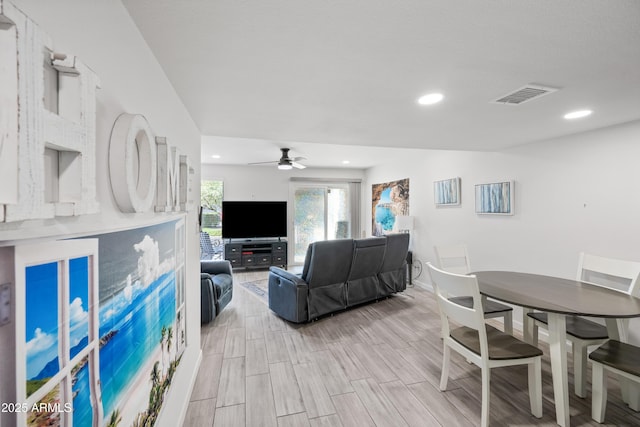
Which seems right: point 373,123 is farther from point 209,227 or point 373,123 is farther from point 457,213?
point 209,227

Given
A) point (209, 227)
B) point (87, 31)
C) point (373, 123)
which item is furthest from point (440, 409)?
point (209, 227)

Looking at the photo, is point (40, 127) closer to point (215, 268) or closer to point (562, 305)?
point (562, 305)

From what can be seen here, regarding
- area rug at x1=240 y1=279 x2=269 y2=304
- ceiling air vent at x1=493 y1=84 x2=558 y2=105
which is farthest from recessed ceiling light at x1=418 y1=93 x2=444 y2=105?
area rug at x1=240 y1=279 x2=269 y2=304

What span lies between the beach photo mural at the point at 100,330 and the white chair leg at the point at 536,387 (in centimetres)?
228

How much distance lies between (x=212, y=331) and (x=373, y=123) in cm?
285

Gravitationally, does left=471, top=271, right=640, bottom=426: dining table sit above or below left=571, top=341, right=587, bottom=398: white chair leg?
above

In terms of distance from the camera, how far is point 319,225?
7016 millimetres

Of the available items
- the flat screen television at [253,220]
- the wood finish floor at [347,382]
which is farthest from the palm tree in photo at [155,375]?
the flat screen television at [253,220]

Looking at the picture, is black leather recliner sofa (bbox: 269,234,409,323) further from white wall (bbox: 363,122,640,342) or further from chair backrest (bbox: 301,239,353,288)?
white wall (bbox: 363,122,640,342)

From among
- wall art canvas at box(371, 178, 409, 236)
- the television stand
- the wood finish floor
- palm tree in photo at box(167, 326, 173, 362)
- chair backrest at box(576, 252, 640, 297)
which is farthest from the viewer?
the television stand

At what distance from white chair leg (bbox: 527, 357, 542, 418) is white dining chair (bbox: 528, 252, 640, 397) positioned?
494 mm

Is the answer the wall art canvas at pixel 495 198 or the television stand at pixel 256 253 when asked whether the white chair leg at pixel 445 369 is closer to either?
the wall art canvas at pixel 495 198

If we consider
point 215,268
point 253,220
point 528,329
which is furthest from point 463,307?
point 253,220

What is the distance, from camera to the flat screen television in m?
6.12
